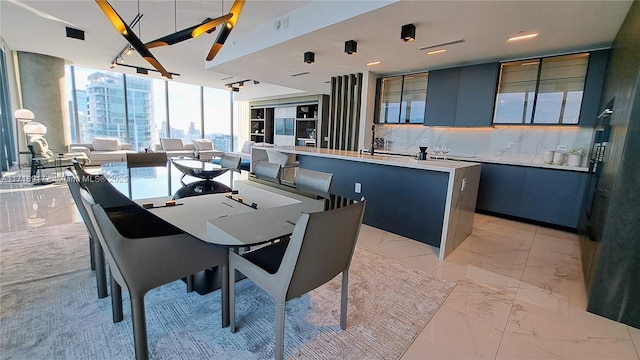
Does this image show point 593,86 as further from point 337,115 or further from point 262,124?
point 262,124

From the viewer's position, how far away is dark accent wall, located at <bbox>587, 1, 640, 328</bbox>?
65.3 inches

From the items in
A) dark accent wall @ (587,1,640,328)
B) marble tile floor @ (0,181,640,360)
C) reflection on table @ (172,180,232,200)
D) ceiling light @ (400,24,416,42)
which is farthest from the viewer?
ceiling light @ (400,24,416,42)

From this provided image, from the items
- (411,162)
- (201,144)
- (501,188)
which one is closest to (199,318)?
(411,162)

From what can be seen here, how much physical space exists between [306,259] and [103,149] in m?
8.83

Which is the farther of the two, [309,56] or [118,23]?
[309,56]

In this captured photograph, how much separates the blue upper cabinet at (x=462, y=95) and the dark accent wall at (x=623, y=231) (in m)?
2.19

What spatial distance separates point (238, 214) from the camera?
4.72 ft

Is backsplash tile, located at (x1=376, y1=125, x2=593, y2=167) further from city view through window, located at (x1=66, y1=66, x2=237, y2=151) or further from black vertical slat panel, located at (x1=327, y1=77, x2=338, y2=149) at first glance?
city view through window, located at (x1=66, y1=66, x2=237, y2=151)

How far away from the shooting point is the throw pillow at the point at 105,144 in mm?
7438

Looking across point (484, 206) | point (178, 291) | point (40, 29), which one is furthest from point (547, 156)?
point (40, 29)

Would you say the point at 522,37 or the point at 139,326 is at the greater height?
the point at 522,37

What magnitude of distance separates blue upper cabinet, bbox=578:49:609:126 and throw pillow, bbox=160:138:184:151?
31.7 feet

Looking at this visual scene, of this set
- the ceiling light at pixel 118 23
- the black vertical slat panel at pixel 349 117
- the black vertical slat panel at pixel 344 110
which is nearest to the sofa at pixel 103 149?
the black vertical slat panel at pixel 344 110

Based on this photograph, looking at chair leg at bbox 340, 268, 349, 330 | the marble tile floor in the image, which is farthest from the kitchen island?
chair leg at bbox 340, 268, 349, 330
